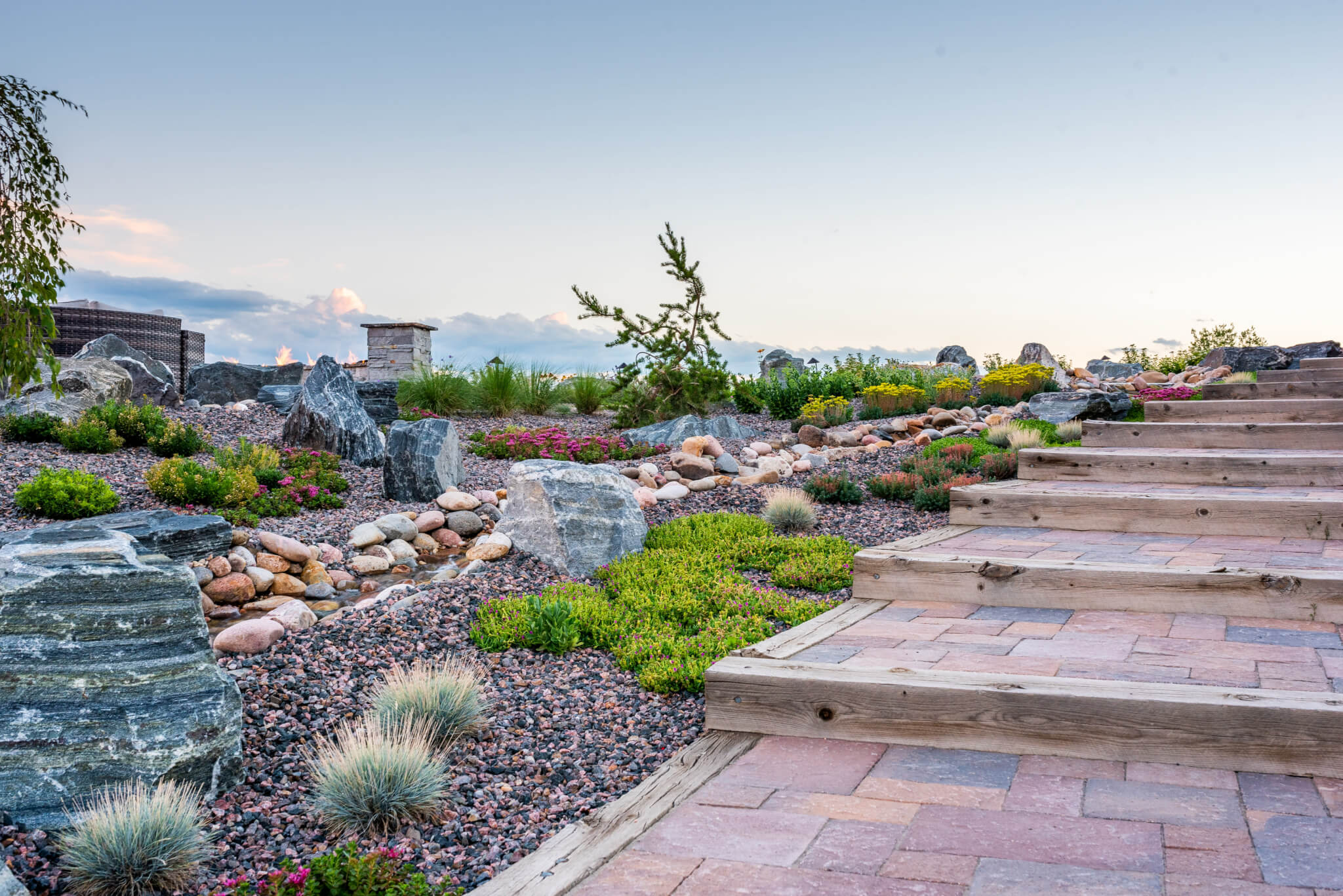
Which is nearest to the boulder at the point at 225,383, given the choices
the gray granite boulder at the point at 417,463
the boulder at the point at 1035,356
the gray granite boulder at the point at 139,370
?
the gray granite boulder at the point at 139,370

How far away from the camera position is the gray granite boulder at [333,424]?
927 cm

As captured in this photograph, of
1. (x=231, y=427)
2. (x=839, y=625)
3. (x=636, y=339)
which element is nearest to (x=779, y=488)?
(x=839, y=625)

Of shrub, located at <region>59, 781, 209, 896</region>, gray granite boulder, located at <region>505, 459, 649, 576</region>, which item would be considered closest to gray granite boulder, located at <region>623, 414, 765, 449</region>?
gray granite boulder, located at <region>505, 459, 649, 576</region>

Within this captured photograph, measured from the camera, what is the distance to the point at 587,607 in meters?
4.87

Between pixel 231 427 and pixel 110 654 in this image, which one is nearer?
pixel 110 654

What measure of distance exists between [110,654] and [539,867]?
1783 mm

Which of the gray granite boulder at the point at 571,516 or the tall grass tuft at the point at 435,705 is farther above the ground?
the gray granite boulder at the point at 571,516

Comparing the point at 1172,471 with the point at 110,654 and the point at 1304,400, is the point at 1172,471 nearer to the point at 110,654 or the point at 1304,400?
the point at 1304,400

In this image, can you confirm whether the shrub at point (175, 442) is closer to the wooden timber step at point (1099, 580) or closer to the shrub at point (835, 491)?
the shrub at point (835, 491)

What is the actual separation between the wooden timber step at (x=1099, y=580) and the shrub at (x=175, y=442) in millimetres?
7036

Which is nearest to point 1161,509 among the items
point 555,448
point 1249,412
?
point 1249,412

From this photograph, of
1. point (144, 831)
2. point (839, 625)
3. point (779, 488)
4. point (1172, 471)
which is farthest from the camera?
point (779, 488)

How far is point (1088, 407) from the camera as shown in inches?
412

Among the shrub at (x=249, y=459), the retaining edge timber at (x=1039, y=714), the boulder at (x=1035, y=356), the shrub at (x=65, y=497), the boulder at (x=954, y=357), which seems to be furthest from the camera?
the boulder at (x=954, y=357)
